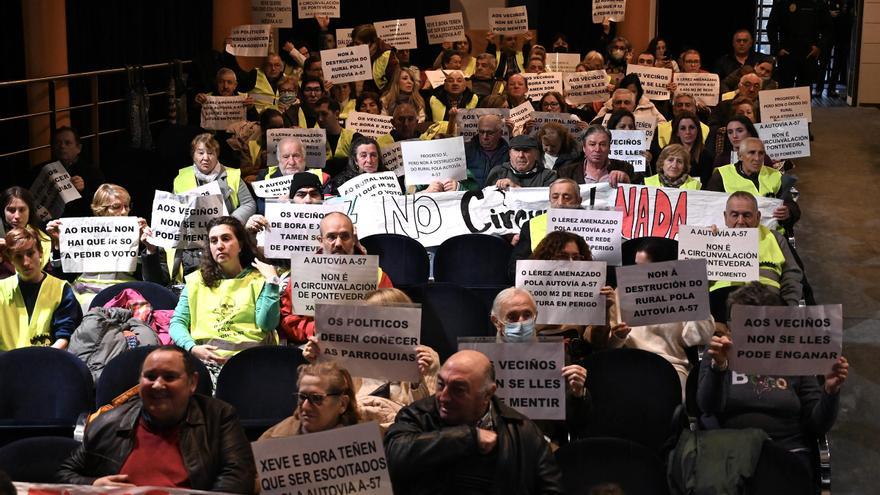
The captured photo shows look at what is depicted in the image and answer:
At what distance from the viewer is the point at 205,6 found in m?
15.0

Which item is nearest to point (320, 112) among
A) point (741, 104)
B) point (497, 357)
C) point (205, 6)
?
point (741, 104)

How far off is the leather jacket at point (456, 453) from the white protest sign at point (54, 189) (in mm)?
5281

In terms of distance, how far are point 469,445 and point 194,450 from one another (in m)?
1.04

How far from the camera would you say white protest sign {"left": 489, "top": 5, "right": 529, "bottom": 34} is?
14555mm

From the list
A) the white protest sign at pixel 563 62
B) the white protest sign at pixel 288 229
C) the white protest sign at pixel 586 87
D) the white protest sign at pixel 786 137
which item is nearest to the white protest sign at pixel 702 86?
the white protest sign at pixel 586 87

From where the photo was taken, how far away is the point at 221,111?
11.4 m

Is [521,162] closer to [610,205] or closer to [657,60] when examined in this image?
[610,205]

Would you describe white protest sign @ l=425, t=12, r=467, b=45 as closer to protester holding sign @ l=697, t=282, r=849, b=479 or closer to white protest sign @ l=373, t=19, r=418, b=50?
white protest sign @ l=373, t=19, r=418, b=50

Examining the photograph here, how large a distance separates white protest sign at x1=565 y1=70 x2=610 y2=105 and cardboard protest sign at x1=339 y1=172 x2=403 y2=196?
3.56 m

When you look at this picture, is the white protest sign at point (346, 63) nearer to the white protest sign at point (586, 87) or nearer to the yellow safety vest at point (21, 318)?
the white protest sign at point (586, 87)

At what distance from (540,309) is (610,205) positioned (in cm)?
271

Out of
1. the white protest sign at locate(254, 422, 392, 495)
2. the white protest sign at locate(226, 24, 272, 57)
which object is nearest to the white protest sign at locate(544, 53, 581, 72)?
the white protest sign at locate(226, 24, 272, 57)

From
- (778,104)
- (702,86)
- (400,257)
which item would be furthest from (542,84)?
(400,257)

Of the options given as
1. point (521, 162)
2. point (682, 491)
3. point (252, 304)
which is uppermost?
point (521, 162)
